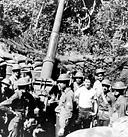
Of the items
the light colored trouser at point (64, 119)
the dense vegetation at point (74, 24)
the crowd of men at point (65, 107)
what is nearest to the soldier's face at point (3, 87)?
the crowd of men at point (65, 107)

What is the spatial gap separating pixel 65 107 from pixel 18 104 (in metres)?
1.01

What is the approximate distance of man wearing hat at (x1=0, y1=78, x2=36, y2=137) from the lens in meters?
6.23

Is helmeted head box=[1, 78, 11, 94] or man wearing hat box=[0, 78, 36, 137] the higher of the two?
helmeted head box=[1, 78, 11, 94]

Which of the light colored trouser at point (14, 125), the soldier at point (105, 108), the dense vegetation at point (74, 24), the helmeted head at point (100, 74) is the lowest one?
the light colored trouser at point (14, 125)

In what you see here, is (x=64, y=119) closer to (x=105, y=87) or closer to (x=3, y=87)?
(x=105, y=87)

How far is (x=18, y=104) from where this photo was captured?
21.0 ft

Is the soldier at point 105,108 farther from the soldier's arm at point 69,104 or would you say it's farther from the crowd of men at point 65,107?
the soldier's arm at point 69,104

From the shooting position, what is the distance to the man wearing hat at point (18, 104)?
6.23m

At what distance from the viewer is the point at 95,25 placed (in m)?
22.2

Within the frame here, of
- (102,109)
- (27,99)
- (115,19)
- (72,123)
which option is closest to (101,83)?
(102,109)

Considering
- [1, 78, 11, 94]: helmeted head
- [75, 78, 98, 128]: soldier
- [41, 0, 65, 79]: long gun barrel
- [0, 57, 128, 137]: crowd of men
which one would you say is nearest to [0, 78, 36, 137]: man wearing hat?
[0, 57, 128, 137]: crowd of men

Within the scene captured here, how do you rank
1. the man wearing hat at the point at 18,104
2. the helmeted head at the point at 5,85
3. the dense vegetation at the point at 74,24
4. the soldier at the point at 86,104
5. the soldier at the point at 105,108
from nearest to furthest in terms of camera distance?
1. the man wearing hat at the point at 18,104
2. the soldier at the point at 86,104
3. the soldier at the point at 105,108
4. the helmeted head at the point at 5,85
5. the dense vegetation at the point at 74,24

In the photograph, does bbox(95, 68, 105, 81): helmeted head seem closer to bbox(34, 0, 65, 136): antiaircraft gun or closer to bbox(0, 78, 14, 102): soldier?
bbox(34, 0, 65, 136): antiaircraft gun

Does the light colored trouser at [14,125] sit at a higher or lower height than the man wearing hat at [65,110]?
lower
